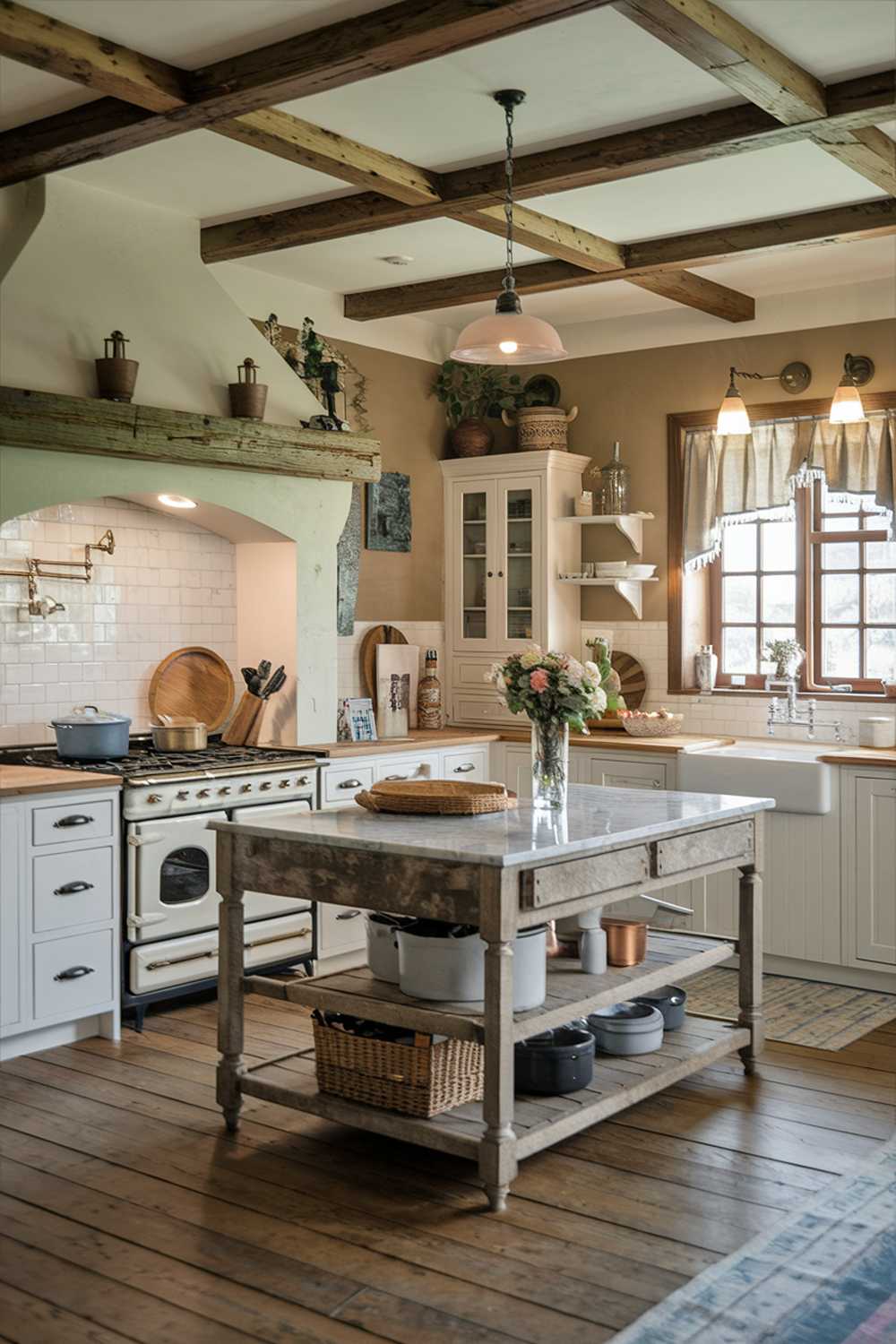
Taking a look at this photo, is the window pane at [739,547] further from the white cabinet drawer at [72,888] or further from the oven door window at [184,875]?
the white cabinet drawer at [72,888]

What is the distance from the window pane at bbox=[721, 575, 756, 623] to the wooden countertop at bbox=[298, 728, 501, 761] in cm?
142

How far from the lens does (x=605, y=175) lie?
5145 millimetres

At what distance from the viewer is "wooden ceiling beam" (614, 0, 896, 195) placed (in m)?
3.89

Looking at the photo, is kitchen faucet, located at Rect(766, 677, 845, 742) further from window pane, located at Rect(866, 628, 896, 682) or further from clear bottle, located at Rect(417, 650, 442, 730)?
clear bottle, located at Rect(417, 650, 442, 730)

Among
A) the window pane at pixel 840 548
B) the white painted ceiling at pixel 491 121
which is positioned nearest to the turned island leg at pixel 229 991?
the white painted ceiling at pixel 491 121

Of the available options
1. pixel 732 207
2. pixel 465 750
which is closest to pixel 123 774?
pixel 465 750

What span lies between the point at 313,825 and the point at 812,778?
114 inches

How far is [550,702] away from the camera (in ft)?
15.2

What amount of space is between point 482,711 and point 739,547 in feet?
5.55

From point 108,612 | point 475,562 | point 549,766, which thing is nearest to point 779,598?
point 475,562

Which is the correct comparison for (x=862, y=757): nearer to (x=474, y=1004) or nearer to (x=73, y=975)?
(x=474, y=1004)

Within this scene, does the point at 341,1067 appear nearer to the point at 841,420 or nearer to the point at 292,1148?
the point at 292,1148

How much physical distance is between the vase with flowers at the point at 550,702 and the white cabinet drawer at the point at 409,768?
77.6 inches

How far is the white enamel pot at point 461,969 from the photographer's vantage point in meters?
4.06
